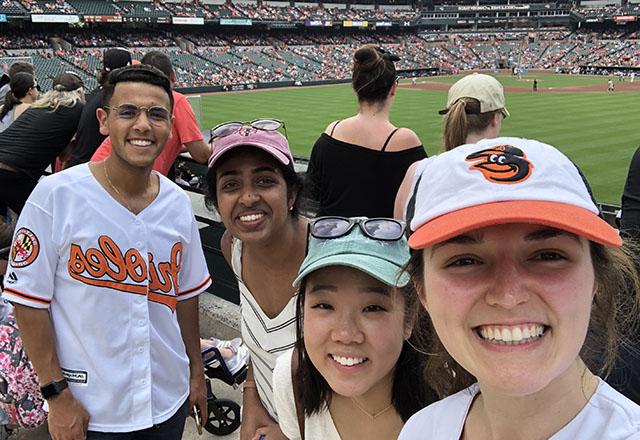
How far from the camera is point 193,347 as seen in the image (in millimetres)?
2906

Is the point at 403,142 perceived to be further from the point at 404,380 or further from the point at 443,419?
the point at 443,419

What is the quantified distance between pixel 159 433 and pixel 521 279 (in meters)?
2.12

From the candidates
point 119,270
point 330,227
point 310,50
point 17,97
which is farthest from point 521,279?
point 310,50

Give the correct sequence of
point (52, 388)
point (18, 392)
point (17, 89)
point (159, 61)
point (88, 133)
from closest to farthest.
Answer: point (52, 388) < point (18, 392) < point (88, 133) < point (159, 61) < point (17, 89)

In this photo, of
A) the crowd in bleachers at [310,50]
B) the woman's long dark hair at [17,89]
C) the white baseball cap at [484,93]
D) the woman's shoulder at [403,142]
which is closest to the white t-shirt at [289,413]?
the woman's shoulder at [403,142]

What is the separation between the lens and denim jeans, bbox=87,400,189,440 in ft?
8.04

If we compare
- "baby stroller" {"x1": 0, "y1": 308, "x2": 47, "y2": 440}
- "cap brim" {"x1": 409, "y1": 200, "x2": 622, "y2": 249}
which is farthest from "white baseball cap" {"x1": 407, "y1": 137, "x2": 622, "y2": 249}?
"baby stroller" {"x1": 0, "y1": 308, "x2": 47, "y2": 440}

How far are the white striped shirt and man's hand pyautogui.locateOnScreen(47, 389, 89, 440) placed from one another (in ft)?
2.63

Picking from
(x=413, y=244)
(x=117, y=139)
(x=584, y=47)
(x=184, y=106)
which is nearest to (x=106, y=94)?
(x=117, y=139)

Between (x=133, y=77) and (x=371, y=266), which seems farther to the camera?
(x=133, y=77)

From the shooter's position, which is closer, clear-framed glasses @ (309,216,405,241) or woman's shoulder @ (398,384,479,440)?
woman's shoulder @ (398,384,479,440)

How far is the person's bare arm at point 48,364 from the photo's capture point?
2342mm

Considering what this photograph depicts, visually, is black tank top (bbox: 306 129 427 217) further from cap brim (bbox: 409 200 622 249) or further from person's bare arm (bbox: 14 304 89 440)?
cap brim (bbox: 409 200 622 249)

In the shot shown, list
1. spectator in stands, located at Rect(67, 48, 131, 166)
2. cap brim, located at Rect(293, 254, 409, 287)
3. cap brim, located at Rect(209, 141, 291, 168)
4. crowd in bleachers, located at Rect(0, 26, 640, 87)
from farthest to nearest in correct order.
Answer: crowd in bleachers, located at Rect(0, 26, 640, 87) → spectator in stands, located at Rect(67, 48, 131, 166) → cap brim, located at Rect(209, 141, 291, 168) → cap brim, located at Rect(293, 254, 409, 287)
